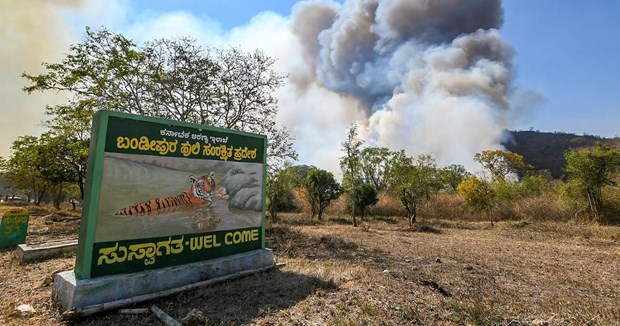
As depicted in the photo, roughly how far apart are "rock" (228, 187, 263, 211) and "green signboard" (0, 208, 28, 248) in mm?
8336

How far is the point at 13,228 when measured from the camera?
932 cm

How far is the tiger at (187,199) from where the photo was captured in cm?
483

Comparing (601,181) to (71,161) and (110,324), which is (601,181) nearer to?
(110,324)

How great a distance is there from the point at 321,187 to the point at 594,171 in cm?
1764

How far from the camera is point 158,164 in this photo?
201 inches

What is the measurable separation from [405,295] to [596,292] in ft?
13.4

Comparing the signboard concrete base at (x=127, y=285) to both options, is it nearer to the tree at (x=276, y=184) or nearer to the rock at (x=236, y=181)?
the rock at (x=236, y=181)

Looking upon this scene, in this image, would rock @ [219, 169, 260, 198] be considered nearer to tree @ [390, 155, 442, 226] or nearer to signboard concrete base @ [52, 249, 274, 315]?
signboard concrete base @ [52, 249, 274, 315]

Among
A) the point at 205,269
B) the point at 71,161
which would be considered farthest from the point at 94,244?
the point at 71,161

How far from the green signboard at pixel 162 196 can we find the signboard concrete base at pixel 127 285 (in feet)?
0.60

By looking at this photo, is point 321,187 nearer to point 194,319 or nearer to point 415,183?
point 415,183

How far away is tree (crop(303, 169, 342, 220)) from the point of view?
2442cm

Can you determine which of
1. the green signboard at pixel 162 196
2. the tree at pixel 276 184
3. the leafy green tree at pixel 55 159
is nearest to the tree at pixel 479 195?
the tree at pixel 276 184

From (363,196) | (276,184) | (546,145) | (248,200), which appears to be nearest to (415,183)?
(363,196)
